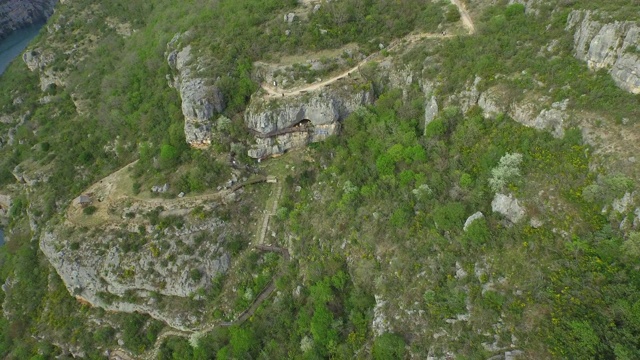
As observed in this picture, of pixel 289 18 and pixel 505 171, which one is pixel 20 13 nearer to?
pixel 289 18

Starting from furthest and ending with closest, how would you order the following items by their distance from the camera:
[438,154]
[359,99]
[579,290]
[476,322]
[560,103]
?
[359,99], [438,154], [560,103], [476,322], [579,290]

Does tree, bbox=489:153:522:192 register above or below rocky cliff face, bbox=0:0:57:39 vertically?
below

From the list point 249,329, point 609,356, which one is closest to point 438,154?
point 609,356

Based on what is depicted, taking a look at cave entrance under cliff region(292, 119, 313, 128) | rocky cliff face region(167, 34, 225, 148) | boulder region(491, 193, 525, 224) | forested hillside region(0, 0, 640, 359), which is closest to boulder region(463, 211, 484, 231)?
forested hillside region(0, 0, 640, 359)

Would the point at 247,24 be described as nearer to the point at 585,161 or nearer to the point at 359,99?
the point at 359,99

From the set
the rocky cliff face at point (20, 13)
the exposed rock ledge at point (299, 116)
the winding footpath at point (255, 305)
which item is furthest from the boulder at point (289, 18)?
the rocky cliff face at point (20, 13)

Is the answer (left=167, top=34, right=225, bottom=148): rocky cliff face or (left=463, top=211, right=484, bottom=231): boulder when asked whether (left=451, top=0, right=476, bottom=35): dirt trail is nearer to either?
(left=463, top=211, right=484, bottom=231): boulder
